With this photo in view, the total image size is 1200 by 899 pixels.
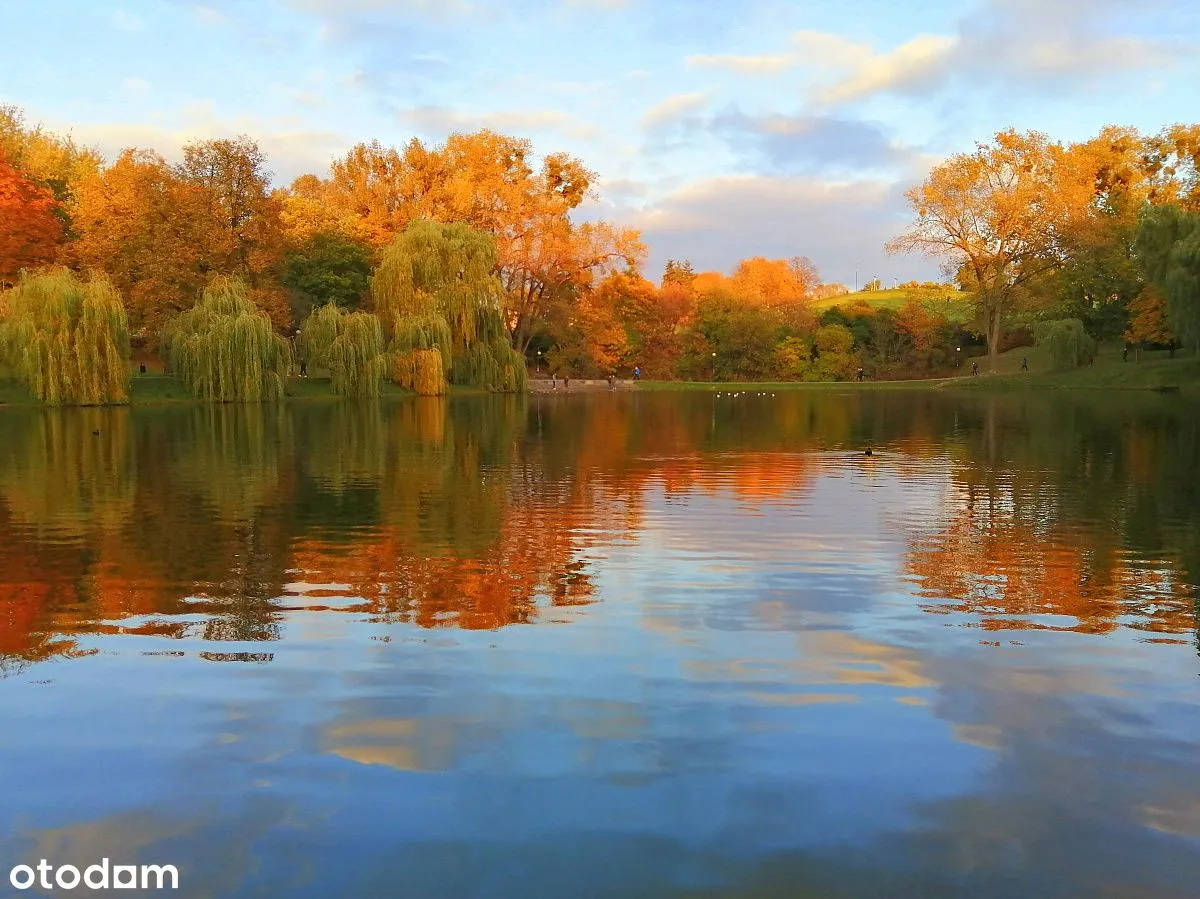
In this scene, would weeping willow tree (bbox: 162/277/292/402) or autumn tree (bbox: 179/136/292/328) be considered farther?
autumn tree (bbox: 179/136/292/328)

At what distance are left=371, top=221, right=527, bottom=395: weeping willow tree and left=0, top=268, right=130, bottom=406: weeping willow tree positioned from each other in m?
16.1

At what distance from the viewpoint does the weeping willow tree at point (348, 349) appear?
181 ft

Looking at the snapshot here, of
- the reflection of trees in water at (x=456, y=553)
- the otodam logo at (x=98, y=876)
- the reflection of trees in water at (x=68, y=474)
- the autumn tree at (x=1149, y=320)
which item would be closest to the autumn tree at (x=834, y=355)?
the autumn tree at (x=1149, y=320)

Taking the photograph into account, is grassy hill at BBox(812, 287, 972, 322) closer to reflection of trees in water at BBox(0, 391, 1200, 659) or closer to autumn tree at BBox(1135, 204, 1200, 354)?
autumn tree at BBox(1135, 204, 1200, 354)

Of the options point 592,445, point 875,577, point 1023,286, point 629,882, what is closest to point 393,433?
point 592,445

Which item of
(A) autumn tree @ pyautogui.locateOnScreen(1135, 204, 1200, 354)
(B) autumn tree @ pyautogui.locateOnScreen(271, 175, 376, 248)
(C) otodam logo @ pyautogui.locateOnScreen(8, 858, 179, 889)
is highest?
(B) autumn tree @ pyautogui.locateOnScreen(271, 175, 376, 248)

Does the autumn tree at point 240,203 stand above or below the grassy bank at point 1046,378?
above

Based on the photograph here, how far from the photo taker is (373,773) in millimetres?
5781

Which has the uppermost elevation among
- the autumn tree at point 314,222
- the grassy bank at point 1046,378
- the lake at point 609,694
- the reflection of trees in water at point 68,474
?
the autumn tree at point 314,222

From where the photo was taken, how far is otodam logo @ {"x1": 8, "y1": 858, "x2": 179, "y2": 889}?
15.2 feet

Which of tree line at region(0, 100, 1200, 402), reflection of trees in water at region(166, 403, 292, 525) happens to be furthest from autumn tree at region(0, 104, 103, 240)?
reflection of trees in water at region(166, 403, 292, 525)

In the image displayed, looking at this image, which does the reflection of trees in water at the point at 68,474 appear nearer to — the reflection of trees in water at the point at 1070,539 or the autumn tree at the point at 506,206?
the reflection of trees in water at the point at 1070,539

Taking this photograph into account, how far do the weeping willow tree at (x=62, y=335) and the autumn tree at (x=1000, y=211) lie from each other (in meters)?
58.2

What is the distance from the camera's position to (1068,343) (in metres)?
73.4
